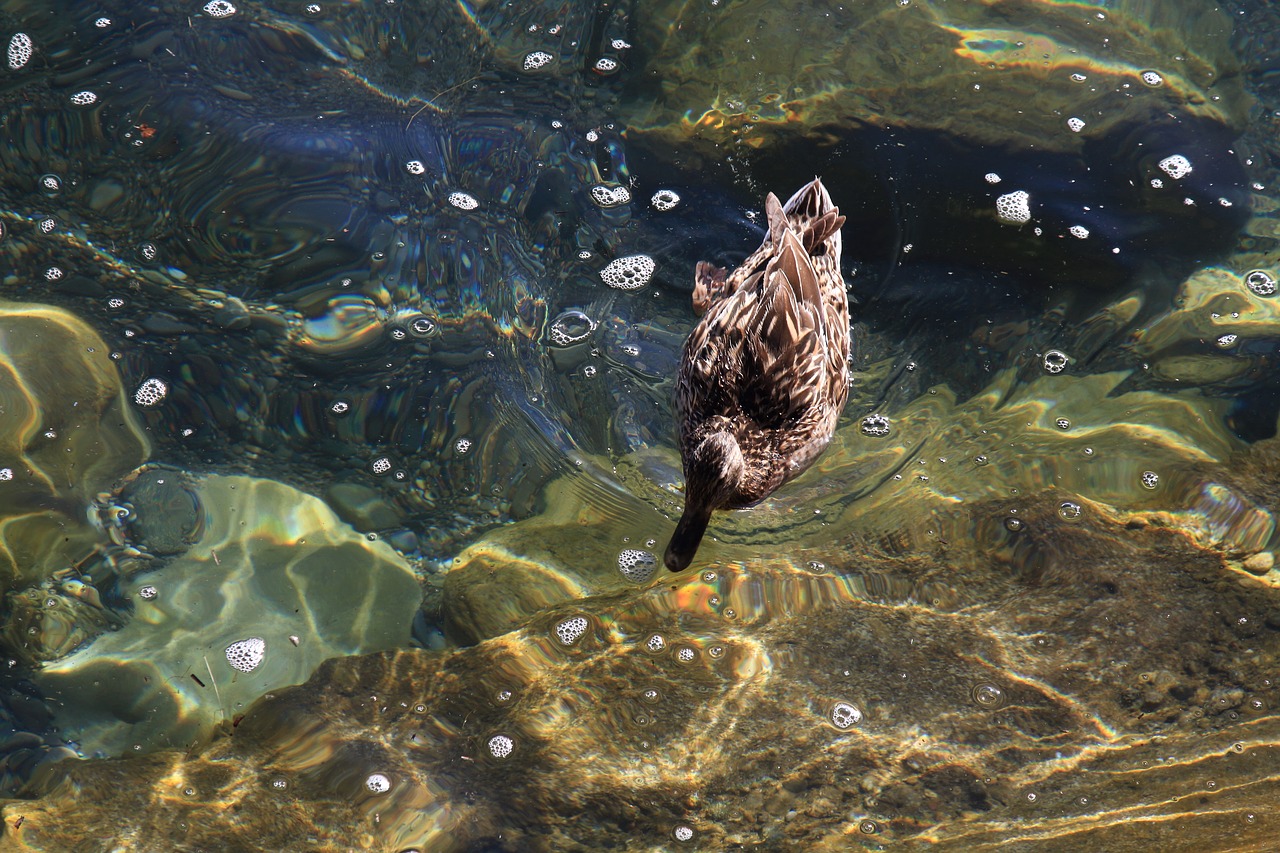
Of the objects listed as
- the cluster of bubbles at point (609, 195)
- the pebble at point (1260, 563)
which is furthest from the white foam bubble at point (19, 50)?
the pebble at point (1260, 563)

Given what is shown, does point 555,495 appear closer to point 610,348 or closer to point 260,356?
point 610,348

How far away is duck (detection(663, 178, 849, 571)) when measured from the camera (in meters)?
4.41

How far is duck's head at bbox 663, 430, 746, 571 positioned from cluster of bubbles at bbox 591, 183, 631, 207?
2.02m

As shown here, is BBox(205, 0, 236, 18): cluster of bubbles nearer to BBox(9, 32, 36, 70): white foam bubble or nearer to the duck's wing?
BBox(9, 32, 36, 70): white foam bubble

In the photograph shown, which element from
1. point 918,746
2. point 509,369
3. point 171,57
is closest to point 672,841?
point 918,746

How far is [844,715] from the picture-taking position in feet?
13.1

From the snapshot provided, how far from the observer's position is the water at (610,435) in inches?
153

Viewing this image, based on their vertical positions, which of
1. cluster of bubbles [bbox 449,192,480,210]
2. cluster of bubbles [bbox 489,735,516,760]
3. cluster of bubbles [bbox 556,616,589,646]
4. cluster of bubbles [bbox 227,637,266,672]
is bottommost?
cluster of bubbles [bbox 227,637,266,672]

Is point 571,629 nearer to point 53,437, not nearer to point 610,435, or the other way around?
point 610,435

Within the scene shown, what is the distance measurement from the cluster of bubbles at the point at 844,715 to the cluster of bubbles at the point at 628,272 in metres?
2.69

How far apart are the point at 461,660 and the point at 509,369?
165 centimetres

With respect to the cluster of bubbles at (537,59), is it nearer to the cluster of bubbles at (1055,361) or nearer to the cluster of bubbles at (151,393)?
the cluster of bubbles at (151,393)

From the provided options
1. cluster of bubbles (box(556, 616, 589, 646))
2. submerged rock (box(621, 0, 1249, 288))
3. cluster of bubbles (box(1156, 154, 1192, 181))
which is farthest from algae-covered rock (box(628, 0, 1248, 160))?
cluster of bubbles (box(556, 616, 589, 646))

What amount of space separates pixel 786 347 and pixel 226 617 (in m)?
2.98
